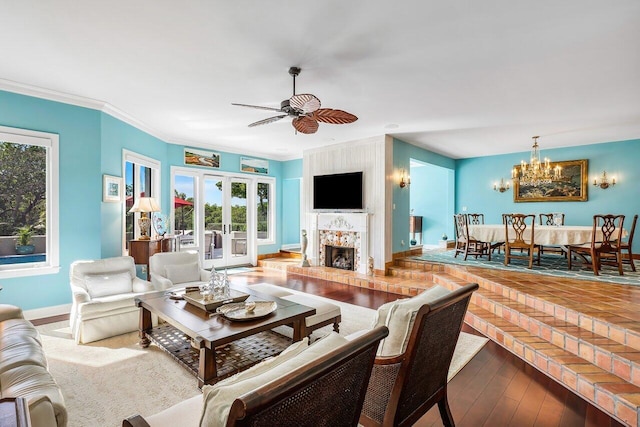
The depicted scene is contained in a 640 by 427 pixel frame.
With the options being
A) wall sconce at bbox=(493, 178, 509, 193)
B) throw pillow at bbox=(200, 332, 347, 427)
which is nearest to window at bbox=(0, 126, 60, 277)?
throw pillow at bbox=(200, 332, 347, 427)

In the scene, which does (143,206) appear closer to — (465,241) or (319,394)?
(319,394)

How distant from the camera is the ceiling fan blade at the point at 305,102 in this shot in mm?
2850

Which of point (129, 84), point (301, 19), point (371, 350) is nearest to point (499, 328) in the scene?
point (371, 350)

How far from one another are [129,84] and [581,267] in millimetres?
7362

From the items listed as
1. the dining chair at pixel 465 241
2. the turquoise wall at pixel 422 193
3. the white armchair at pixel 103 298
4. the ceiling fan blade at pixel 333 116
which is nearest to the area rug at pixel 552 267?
the dining chair at pixel 465 241

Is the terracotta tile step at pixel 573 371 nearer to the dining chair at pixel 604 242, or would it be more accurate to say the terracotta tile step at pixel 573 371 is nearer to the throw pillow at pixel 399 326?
the throw pillow at pixel 399 326

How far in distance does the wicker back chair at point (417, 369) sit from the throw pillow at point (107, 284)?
324 centimetres

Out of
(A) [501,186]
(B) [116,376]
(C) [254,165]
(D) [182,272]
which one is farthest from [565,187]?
(B) [116,376]

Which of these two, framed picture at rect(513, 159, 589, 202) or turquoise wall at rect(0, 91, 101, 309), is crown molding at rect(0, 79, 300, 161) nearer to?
turquoise wall at rect(0, 91, 101, 309)

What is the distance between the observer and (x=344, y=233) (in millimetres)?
6820

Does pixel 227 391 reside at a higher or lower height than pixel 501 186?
lower

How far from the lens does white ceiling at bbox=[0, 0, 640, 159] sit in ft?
7.77

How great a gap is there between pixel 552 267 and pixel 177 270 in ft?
19.9

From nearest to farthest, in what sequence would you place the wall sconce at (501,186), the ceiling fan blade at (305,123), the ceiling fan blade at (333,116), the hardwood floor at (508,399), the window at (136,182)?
→ the hardwood floor at (508,399)
the ceiling fan blade at (333,116)
the ceiling fan blade at (305,123)
the window at (136,182)
the wall sconce at (501,186)
